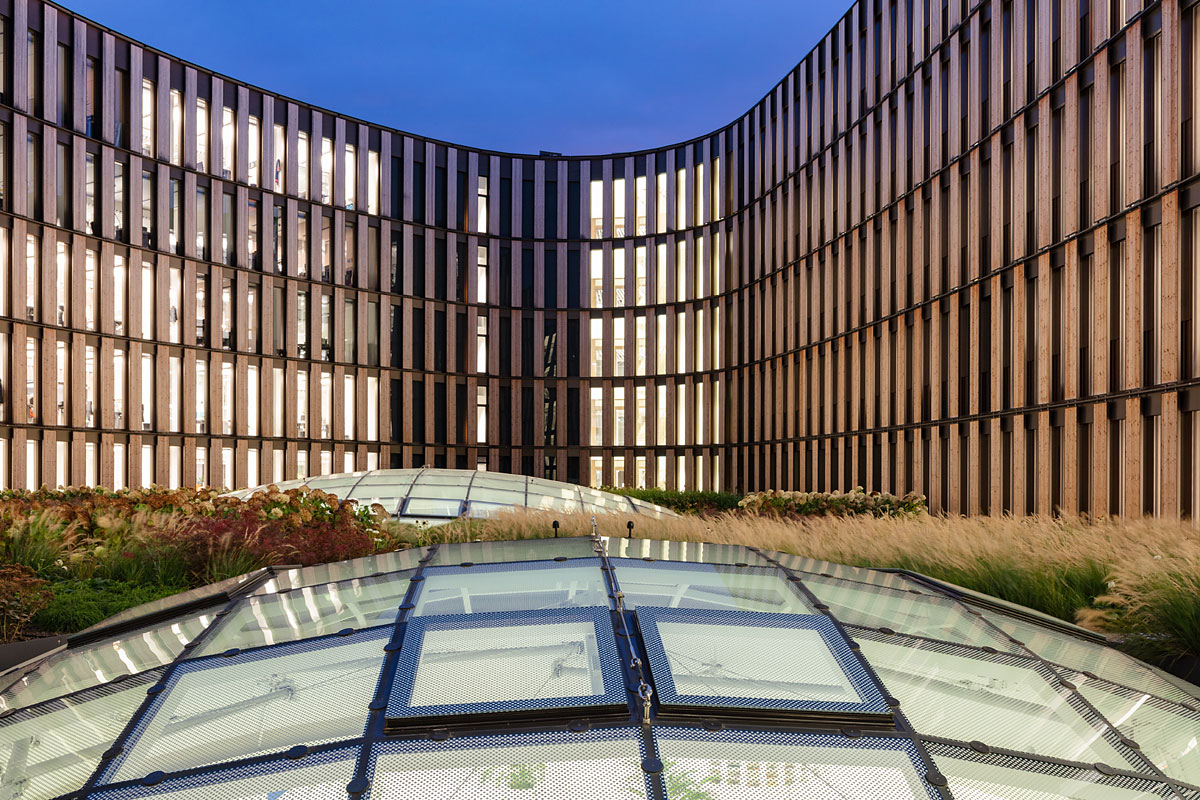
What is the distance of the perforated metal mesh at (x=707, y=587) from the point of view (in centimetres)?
485

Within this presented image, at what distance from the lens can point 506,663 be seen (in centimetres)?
385

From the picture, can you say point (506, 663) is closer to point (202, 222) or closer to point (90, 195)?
point (90, 195)

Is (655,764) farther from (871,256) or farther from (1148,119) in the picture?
(871,256)

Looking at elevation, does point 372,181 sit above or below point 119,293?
above

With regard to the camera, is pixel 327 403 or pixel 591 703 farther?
pixel 327 403

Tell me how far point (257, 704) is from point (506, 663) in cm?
103

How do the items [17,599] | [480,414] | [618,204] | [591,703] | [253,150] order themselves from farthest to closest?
[618,204] < [480,414] < [253,150] < [17,599] < [591,703]

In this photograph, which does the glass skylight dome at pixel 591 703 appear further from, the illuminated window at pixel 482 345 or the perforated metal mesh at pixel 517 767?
the illuminated window at pixel 482 345

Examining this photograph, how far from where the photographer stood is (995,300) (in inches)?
792

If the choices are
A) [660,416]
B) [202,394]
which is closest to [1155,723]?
[202,394]

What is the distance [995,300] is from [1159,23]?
6505 millimetres

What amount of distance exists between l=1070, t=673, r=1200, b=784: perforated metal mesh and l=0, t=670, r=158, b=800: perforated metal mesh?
4150mm

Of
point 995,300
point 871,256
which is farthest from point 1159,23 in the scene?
point 871,256

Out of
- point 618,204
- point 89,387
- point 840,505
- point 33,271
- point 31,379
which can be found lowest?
point 840,505
